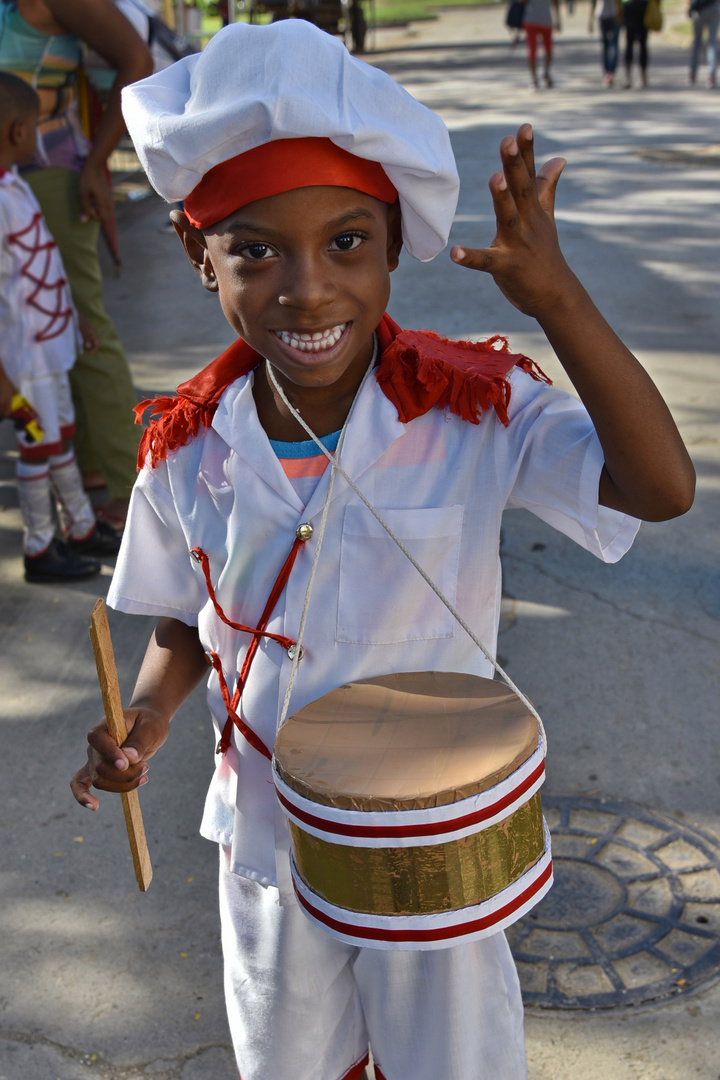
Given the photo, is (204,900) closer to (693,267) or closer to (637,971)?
(637,971)

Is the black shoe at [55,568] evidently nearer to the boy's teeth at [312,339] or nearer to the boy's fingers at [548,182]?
the boy's teeth at [312,339]

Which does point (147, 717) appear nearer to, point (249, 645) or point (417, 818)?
point (249, 645)

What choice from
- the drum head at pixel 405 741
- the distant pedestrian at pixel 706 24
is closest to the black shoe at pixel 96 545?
the drum head at pixel 405 741

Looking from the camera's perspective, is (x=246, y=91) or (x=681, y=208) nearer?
(x=246, y=91)

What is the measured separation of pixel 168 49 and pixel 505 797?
491 centimetres

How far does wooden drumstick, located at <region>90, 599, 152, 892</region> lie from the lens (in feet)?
4.90

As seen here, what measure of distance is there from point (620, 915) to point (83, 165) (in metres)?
3.23

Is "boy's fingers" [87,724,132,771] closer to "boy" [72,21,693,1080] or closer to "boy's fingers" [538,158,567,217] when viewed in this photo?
"boy" [72,21,693,1080]

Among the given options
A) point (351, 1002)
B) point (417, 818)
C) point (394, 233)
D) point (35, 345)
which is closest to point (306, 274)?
point (394, 233)

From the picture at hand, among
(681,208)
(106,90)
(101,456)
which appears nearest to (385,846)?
(101,456)

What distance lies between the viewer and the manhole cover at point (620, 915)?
2391 mm

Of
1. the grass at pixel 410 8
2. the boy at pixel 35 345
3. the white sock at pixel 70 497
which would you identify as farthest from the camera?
the grass at pixel 410 8

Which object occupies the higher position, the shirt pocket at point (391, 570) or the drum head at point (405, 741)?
the shirt pocket at point (391, 570)

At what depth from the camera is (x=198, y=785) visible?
313 centimetres
